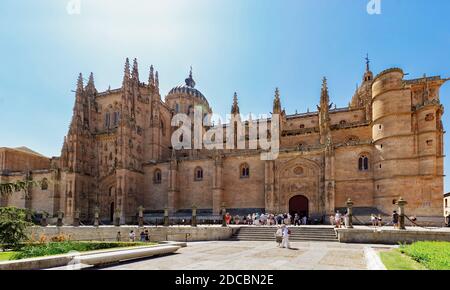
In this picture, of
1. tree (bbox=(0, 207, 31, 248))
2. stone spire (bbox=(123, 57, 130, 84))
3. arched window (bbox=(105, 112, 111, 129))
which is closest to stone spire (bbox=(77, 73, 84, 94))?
arched window (bbox=(105, 112, 111, 129))

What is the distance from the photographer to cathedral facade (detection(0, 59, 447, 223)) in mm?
29797

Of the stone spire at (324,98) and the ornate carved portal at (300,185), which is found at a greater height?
the stone spire at (324,98)

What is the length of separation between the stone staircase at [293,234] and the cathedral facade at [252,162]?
884 cm

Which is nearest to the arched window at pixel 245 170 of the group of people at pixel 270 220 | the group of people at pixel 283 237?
the group of people at pixel 270 220

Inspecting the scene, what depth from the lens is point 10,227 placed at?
14.7 m

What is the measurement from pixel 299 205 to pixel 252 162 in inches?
266

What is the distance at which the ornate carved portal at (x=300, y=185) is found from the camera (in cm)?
3334

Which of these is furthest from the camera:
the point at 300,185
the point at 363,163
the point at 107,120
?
the point at 107,120

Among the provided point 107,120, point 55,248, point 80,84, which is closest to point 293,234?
point 55,248

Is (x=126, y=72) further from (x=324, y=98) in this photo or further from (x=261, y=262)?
(x=261, y=262)

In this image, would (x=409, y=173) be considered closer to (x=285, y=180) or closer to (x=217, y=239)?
(x=285, y=180)

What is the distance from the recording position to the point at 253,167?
1438 inches

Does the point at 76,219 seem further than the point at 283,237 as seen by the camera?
Yes

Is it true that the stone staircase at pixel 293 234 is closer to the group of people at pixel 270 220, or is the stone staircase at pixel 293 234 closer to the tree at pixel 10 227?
the group of people at pixel 270 220
